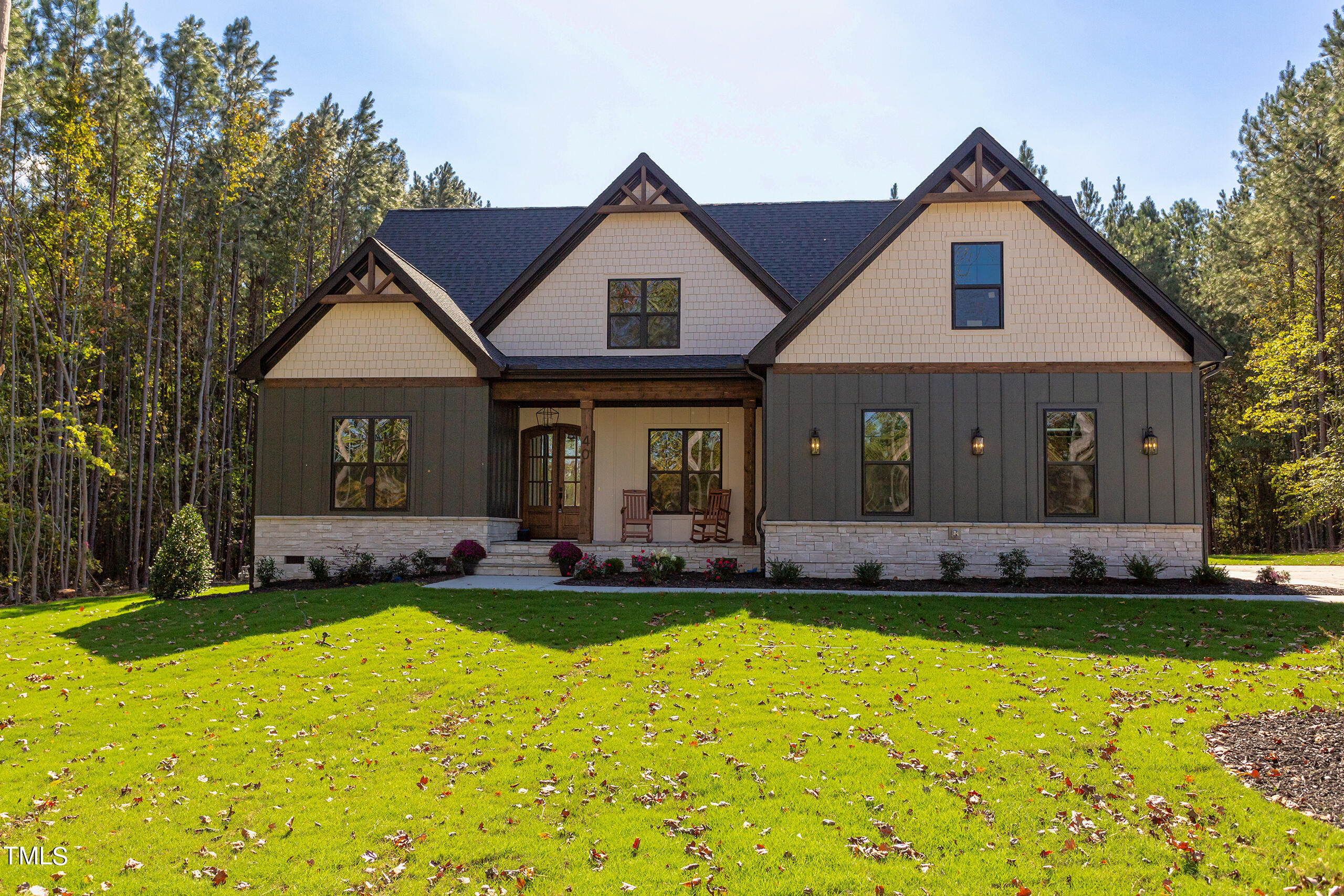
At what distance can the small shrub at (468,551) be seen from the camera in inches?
521

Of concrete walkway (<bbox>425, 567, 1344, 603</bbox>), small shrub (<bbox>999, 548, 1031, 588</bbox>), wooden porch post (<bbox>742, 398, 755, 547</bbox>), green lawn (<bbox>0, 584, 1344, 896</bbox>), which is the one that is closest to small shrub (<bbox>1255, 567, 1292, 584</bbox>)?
concrete walkway (<bbox>425, 567, 1344, 603</bbox>)

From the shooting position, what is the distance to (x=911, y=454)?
12523 mm

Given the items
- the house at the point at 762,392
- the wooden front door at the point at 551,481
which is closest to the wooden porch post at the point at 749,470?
the house at the point at 762,392

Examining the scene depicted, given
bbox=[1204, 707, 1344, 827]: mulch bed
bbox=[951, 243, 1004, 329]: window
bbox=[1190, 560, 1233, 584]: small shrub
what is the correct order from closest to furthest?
1. bbox=[1204, 707, 1344, 827]: mulch bed
2. bbox=[1190, 560, 1233, 584]: small shrub
3. bbox=[951, 243, 1004, 329]: window

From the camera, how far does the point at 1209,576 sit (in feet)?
38.6

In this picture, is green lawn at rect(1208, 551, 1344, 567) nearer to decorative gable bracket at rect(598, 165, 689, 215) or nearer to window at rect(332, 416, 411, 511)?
decorative gable bracket at rect(598, 165, 689, 215)

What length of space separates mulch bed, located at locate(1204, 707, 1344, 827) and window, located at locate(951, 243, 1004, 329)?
7.81m

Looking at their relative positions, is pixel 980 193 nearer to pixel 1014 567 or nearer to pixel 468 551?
pixel 1014 567

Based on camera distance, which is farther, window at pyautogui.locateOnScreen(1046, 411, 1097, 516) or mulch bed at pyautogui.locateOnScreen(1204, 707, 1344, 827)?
window at pyautogui.locateOnScreen(1046, 411, 1097, 516)

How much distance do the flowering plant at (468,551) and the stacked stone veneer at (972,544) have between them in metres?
4.40

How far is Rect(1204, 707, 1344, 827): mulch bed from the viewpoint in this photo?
4289mm

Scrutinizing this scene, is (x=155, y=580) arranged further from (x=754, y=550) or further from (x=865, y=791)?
(x=865, y=791)

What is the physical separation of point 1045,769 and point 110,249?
18495 millimetres

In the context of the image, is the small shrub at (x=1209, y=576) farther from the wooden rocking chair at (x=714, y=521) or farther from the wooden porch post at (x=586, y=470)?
the wooden porch post at (x=586, y=470)
